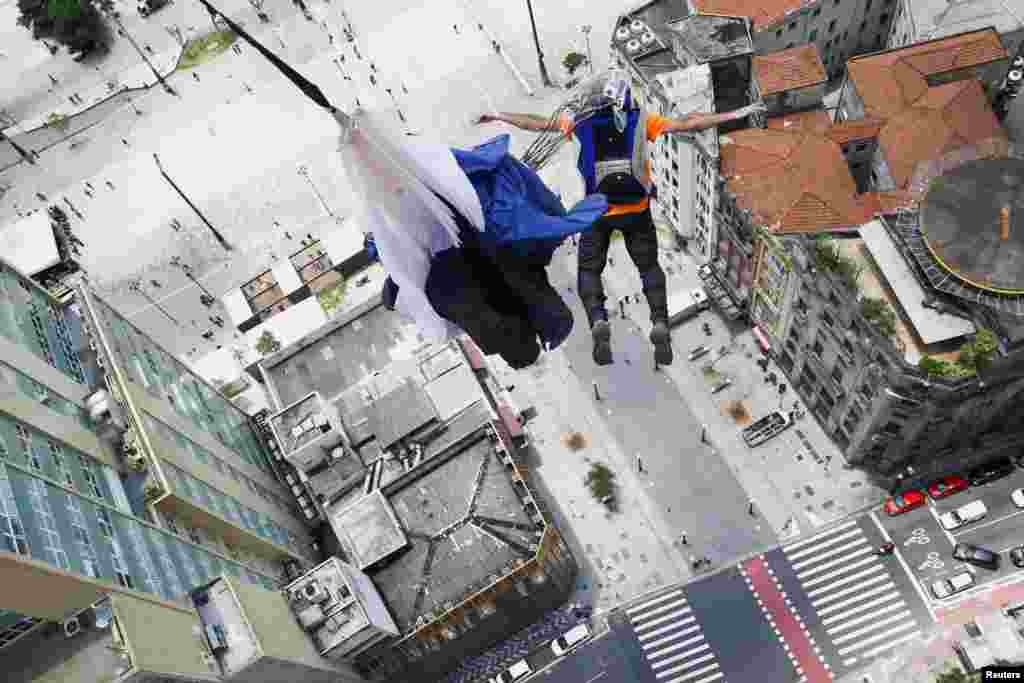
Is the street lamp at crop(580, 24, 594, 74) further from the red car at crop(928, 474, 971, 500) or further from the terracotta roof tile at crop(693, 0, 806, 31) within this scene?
the red car at crop(928, 474, 971, 500)

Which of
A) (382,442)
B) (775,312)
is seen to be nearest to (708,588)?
(775,312)

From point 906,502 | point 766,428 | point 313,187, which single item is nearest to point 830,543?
point 906,502

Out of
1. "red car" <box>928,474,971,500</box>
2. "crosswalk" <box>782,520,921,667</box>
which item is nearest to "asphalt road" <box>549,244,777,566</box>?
"crosswalk" <box>782,520,921,667</box>

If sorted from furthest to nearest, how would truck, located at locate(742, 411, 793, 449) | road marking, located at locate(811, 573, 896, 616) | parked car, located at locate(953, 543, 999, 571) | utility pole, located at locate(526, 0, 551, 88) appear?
1. utility pole, located at locate(526, 0, 551, 88)
2. truck, located at locate(742, 411, 793, 449)
3. road marking, located at locate(811, 573, 896, 616)
4. parked car, located at locate(953, 543, 999, 571)

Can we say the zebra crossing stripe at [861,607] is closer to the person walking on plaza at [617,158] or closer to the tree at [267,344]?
the person walking on plaza at [617,158]

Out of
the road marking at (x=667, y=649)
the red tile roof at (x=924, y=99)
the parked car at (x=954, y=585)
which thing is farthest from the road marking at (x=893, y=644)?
the red tile roof at (x=924, y=99)

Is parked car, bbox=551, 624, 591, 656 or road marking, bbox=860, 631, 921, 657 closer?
road marking, bbox=860, 631, 921, 657

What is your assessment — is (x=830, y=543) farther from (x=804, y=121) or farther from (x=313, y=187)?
(x=313, y=187)
